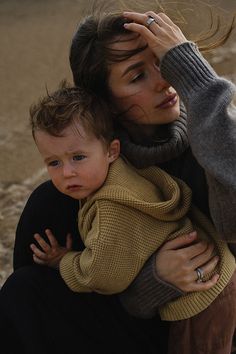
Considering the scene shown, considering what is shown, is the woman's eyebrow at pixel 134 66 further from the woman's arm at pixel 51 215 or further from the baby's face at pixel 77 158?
the woman's arm at pixel 51 215

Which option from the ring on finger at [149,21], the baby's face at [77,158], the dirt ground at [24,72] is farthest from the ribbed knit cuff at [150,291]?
the dirt ground at [24,72]

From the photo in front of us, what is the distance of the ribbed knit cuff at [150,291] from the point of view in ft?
5.57

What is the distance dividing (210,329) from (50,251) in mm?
518

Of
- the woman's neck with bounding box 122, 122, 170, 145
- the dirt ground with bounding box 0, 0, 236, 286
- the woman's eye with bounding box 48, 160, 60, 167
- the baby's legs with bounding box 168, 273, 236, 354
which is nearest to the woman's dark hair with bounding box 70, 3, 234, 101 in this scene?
the woman's neck with bounding box 122, 122, 170, 145

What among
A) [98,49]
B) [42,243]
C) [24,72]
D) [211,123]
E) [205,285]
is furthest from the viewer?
[24,72]

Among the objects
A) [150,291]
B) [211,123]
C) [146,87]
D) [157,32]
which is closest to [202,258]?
[150,291]

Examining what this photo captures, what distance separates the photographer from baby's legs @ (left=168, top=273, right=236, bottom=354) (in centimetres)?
171

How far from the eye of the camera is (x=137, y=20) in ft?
5.71

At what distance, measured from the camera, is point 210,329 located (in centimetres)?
173

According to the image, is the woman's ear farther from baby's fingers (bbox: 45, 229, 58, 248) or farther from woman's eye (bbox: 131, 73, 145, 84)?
baby's fingers (bbox: 45, 229, 58, 248)

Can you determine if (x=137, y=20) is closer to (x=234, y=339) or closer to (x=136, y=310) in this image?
(x=136, y=310)

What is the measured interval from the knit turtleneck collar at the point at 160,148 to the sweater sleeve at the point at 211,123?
0.12 meters

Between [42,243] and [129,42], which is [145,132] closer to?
[129,42]

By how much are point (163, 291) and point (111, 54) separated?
0.64 meters
